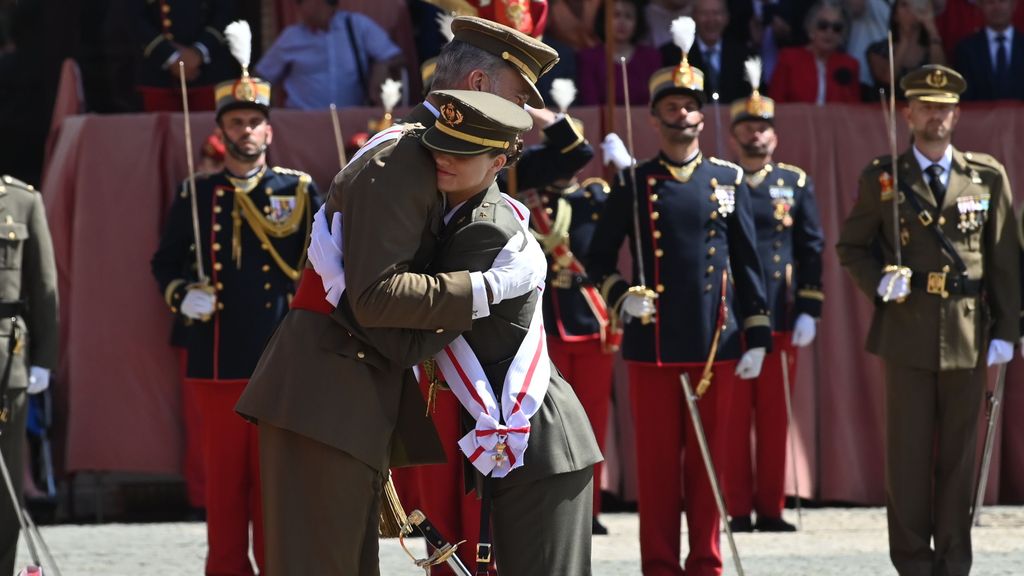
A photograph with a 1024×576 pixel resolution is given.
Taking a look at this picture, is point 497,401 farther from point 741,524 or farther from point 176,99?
point 176,99

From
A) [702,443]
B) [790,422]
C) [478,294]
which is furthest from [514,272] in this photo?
[790,422]

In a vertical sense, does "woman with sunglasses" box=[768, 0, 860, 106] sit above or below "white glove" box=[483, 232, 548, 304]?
above

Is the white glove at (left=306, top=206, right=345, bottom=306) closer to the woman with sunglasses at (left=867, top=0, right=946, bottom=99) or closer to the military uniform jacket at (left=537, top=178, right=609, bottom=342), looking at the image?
the military uniform jacket at (left=537, top=178, right=609, bottom=342)

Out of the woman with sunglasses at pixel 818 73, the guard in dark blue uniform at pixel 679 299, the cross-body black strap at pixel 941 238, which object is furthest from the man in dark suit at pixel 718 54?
the cross-body black strap at pixel 941 238

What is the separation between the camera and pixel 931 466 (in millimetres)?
7215

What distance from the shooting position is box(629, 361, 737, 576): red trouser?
277 inches

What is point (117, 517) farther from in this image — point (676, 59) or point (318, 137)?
A: point (676, 59)

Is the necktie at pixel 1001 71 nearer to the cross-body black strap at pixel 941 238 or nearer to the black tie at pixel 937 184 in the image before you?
the black tie at pixel 937 184

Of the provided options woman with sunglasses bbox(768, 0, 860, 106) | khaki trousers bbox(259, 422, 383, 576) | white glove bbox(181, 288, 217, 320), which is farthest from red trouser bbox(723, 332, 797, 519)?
khaki trousers bbox(259, 422, 383, 576)

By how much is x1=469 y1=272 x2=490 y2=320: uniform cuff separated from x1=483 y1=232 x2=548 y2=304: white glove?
0.08 feet

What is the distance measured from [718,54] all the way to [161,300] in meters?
3.32

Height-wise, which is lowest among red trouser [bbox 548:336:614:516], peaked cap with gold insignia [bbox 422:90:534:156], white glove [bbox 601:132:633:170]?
red trouser [bbox 548:336:614:516]

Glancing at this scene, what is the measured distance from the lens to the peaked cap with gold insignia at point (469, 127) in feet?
14.5

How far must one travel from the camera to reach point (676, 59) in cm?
968
